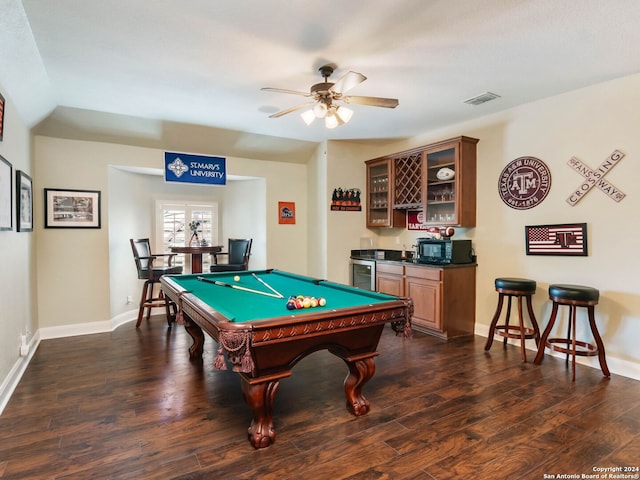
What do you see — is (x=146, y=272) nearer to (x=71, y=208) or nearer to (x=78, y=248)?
(x=78, y=248)

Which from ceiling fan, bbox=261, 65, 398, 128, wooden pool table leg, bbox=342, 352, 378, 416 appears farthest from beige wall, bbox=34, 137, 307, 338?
wooden pool table leg, bbox=342, 352, 378, 416

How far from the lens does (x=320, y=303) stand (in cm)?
236

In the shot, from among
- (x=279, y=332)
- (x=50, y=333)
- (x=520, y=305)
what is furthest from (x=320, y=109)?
(x=50, y=333)

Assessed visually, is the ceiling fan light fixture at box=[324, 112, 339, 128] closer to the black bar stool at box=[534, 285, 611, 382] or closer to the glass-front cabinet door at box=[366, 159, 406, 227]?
the glass-front cabinet door at box=[366, 159, 406, 227]

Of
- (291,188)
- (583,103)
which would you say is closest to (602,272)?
(583,103)

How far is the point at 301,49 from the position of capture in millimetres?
2697

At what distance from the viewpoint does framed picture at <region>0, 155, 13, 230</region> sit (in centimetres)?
262

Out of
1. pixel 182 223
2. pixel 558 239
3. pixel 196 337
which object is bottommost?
pixel 196 337

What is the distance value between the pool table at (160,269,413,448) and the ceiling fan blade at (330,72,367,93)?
1557 mm

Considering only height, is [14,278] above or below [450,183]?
below

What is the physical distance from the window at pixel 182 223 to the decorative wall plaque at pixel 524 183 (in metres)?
4.69

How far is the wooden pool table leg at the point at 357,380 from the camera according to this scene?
2.45m

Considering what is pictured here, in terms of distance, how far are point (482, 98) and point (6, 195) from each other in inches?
171

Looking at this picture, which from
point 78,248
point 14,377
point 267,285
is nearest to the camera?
point 14,377
